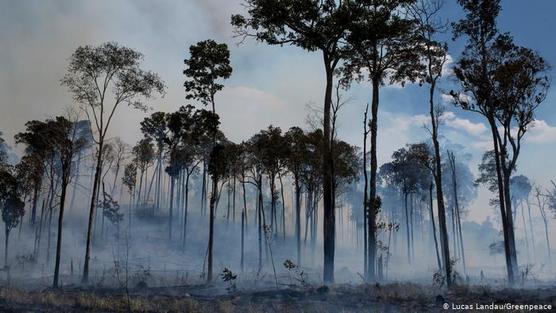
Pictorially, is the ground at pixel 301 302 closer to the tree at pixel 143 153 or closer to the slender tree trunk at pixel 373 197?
the slender tree trunk at pixel 373 197

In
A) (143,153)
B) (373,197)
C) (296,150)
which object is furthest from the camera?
(143,153)

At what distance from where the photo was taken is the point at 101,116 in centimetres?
2864

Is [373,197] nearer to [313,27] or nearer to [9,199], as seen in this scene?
[313,27]

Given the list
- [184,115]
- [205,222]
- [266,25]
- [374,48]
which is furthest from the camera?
[205,222]

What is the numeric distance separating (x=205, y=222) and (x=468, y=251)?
60.5m

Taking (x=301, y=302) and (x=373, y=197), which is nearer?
(x=301, y=302)

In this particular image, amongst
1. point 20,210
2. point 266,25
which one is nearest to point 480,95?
point 266,25

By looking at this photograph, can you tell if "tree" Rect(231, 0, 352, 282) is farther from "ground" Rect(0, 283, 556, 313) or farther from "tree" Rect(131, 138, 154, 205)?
"tree" Rect(131, 138, 154, 205)

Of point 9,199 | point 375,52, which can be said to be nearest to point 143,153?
point 9,199

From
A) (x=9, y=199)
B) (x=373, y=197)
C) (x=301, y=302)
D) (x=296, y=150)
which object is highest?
(x=296, y=150)

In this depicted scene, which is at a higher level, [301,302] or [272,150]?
[272,150]

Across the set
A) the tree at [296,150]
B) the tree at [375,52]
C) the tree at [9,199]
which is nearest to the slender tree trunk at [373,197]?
the tree at [375,52]

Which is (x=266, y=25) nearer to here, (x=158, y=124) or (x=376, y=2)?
(x=376, y=2)

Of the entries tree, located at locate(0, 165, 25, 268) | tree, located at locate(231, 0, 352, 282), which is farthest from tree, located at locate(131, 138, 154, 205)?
tree, located at locate(231, 0, 352, 282)
